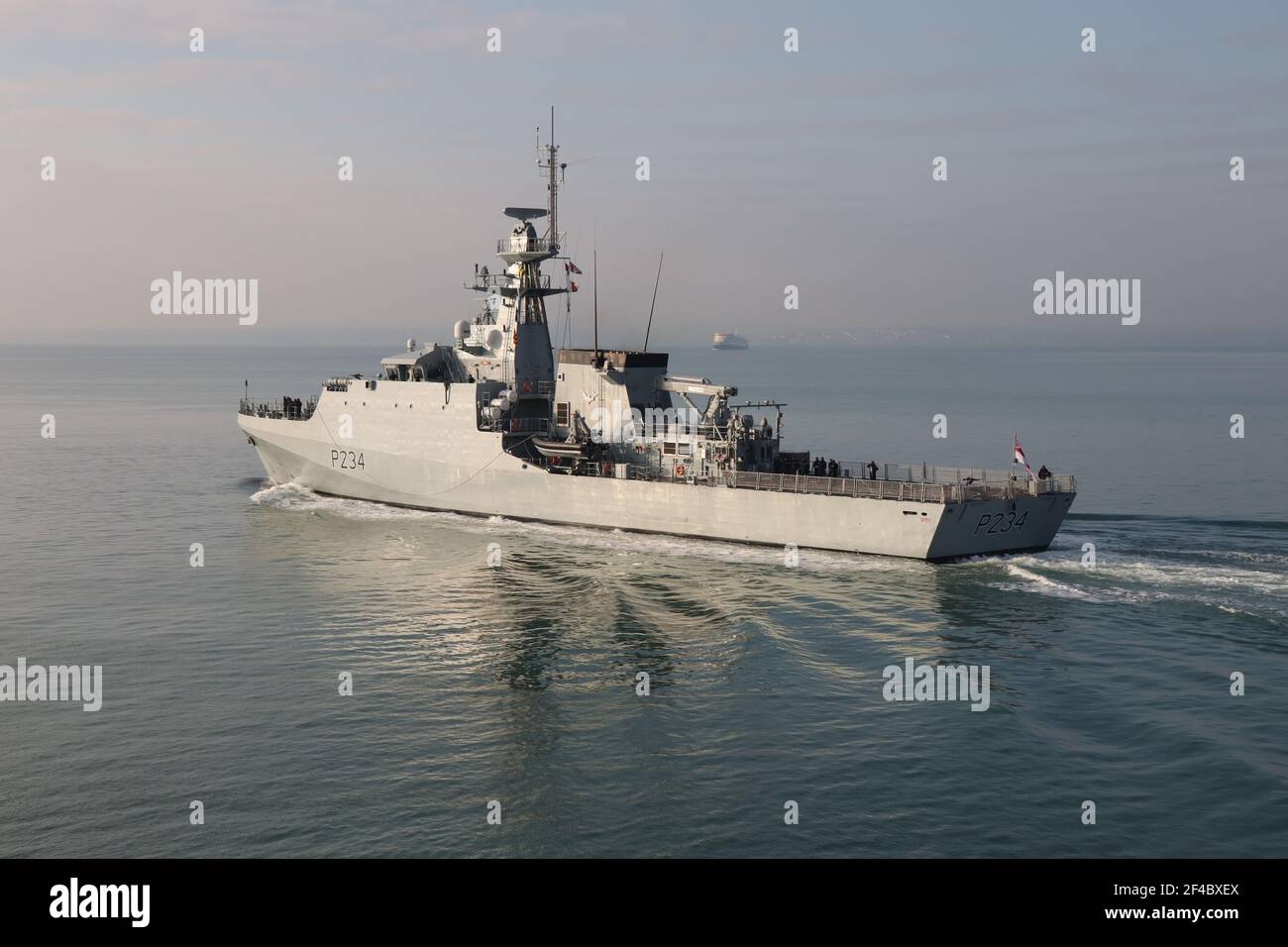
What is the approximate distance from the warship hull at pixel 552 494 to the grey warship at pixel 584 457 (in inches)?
2.3

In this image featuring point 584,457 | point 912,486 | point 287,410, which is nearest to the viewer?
point 912,486

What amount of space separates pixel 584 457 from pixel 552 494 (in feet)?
6.14

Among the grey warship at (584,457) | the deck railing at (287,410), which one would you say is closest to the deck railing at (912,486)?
the grey warship at (584,457)

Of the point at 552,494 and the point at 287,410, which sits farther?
the point at 287,410

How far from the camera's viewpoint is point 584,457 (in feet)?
132

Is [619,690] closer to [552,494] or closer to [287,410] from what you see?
[552,494]

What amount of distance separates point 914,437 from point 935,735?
195ft

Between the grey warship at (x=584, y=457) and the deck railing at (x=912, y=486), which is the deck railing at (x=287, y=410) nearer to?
the grey warship at (x=584, y=457)

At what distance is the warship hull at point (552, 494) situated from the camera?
33.3 m

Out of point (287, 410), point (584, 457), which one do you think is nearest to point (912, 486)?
point (584, 457)

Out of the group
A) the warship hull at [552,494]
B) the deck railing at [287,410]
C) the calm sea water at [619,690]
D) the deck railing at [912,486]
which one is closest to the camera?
the calm sea water at [619,690]

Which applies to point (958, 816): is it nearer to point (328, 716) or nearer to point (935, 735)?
point (935, 735)

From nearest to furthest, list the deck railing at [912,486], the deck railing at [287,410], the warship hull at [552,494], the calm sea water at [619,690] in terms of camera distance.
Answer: the calm sea water at [619,690], the deck railing at [912,486], the warship hull at [552,494], the deck railing at [287,410]
